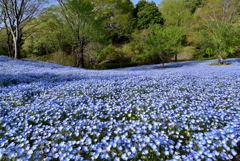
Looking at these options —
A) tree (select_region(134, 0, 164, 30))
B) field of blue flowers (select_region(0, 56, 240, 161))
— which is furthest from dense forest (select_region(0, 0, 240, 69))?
field of blue flowers (select_region(0, 56, 240, 161))

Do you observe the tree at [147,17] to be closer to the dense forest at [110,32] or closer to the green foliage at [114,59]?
the dense forest at [110,32]

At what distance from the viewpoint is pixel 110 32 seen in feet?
105

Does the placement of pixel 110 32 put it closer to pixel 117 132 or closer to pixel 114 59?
pixel 114 59

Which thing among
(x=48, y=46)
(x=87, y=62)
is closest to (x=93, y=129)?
(x=87, y=62)

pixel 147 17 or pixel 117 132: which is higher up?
pixel 147 17

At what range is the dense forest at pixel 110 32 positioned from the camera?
63.4ft

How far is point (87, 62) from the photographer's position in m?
26.1

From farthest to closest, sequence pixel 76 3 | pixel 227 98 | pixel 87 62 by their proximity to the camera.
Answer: pixel 87 62, pixel 76 3, pixel 227 98

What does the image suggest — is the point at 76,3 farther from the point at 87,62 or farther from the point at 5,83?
the point at 5,83

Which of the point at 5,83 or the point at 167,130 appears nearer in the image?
the point at 167,130

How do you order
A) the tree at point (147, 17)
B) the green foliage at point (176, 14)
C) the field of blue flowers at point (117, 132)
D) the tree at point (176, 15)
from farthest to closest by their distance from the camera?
the tree at point (147, 17) < the green foliage at point (176, 14) < the tree at point (176, 15) < the field of blue flowers at point (117, 132)

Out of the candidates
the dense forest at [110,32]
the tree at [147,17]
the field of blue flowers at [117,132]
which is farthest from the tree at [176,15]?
the field of blue flowers at [117,132]

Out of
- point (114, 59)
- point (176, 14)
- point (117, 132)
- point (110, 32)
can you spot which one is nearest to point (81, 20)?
point (114, 59)

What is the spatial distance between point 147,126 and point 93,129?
3.22ft
